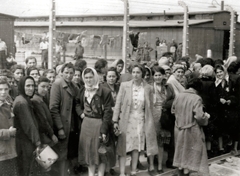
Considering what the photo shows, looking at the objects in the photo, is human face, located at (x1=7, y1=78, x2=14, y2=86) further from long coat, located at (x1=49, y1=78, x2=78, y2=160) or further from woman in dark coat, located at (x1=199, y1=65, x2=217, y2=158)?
woman in dark coat, located at (x1=199, y1=65, x2=217, y2=158)

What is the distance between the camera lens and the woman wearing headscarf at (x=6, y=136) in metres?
3.77

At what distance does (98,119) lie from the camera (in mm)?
4641

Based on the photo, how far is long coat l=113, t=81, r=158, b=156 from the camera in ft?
16.6

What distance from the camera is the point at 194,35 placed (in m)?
19.5

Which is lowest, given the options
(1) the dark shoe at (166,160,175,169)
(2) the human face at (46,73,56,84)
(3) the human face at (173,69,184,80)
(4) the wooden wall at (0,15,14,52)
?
(1) the dark shoe at (166,160,175,169)

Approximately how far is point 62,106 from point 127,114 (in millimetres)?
957

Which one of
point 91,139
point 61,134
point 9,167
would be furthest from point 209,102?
point 9,167

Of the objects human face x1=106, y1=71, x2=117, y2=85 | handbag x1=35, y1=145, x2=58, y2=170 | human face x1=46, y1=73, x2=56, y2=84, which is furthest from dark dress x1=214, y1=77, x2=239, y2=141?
handbag x1=35, y1=145, x2=58, y2=170

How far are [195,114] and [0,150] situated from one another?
8.55ft

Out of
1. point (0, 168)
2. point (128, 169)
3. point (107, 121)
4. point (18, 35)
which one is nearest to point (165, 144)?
point (128, 169)

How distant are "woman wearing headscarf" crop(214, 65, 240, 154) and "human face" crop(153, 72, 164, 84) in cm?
120

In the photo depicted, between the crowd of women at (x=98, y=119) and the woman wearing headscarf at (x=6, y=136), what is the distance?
0.01 metres

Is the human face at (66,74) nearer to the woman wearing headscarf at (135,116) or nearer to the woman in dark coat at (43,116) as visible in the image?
the woman in dark coat at (43,116)

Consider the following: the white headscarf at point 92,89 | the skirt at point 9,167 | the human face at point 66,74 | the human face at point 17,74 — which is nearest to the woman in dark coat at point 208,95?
the white headscarf at point 92,89
